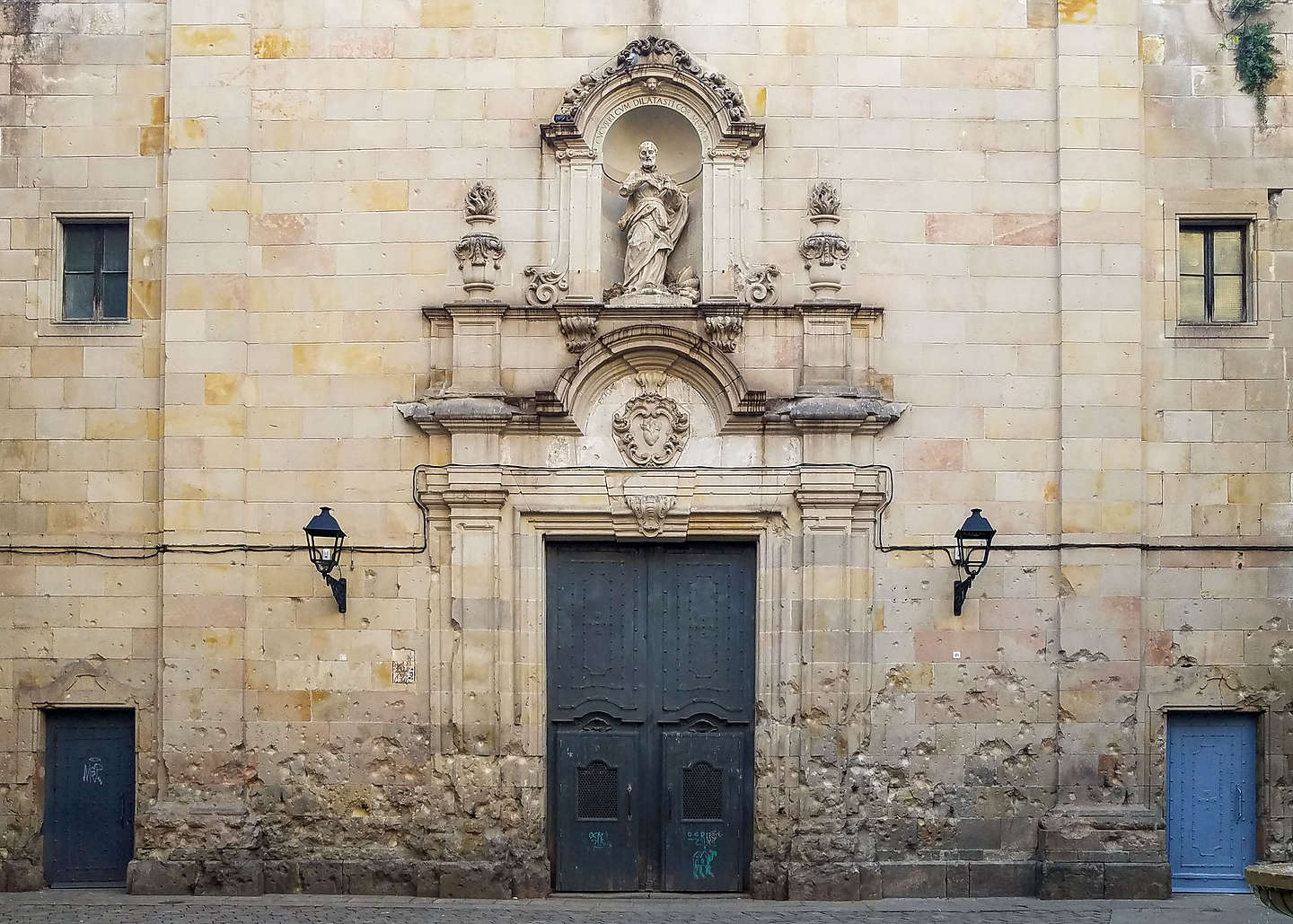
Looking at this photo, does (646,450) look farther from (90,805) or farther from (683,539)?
(90,805)

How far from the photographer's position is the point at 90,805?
43.5ft

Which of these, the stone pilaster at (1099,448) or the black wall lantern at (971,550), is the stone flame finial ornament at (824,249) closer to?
the stone pilaster at (1099,448)

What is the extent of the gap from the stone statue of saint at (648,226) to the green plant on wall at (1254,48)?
5.27m

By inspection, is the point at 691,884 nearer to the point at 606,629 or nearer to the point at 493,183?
the point at 606,629

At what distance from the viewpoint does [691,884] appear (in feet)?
42.8

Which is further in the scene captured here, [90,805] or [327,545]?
[90,805]

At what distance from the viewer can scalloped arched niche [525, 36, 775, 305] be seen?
13055 millimetres

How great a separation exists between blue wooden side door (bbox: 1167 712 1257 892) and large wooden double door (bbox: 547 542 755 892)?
382 cm

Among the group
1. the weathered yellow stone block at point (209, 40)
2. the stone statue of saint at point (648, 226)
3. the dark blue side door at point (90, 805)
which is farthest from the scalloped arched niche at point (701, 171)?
the dark blue side door at point (90, 805)

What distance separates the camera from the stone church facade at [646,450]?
12.9 m

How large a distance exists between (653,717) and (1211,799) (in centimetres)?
505

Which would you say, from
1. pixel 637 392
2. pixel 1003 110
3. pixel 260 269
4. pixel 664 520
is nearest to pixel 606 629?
pixel 664 520

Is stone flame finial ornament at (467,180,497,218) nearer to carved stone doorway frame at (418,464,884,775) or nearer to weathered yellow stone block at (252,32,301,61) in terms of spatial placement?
weathered yellow stone block at (252,32,301,61)

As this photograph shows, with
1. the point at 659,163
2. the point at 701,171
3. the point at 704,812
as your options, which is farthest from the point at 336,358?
the point at 704,812
